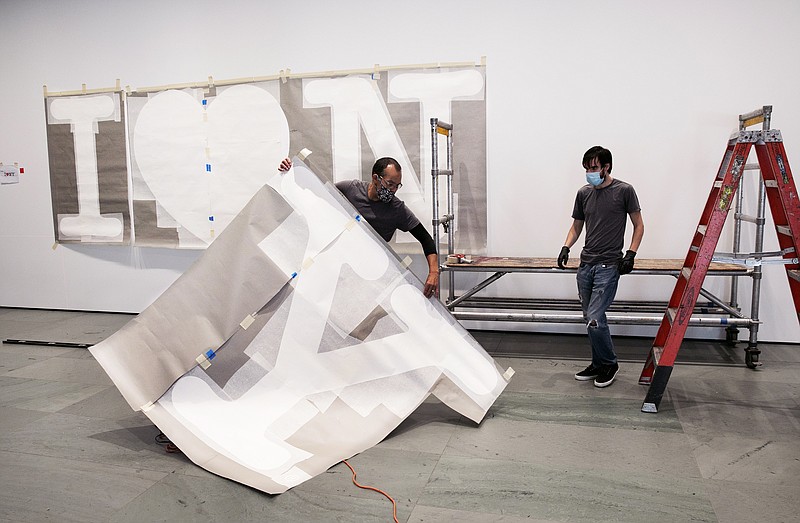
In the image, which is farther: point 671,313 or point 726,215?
point 671,313

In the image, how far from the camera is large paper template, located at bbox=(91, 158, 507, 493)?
2629 millimetres

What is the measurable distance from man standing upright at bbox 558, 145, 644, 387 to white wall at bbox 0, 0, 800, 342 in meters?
1.02

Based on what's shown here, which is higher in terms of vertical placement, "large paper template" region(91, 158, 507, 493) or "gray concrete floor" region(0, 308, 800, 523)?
"large paper template" region(91, 158, 507, 493)

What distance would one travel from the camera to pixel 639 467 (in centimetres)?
Answer: 250

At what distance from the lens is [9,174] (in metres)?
5.78

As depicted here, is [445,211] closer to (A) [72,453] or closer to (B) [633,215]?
(B) [633,215]

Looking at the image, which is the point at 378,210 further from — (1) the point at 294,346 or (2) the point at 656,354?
(2) the point at 656,354

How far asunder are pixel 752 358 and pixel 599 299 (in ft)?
3.77

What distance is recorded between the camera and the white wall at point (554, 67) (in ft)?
13.5

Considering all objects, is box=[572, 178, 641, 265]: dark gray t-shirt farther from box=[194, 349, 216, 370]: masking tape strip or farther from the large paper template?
box=[194, 349, 216, 370]: masking tape strip

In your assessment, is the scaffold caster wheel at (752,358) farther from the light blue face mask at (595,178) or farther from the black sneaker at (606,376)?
the light blue face mask at (595,178)

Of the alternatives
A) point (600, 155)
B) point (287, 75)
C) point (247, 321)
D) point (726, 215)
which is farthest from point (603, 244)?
point (287, 75)

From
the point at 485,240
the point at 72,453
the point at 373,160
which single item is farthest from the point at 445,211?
the point at 72,453

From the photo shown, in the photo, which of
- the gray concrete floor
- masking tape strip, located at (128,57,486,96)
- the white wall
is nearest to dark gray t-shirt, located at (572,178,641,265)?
the gray concrete floor
